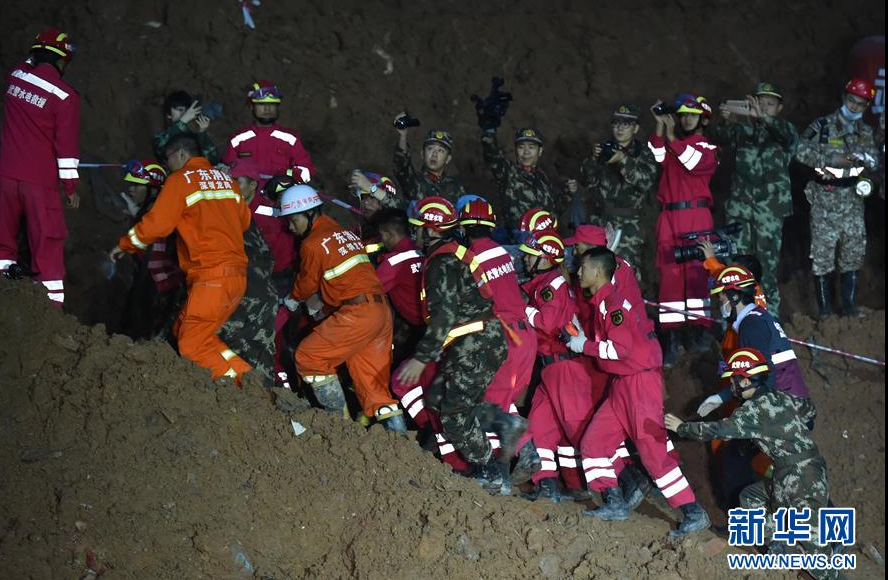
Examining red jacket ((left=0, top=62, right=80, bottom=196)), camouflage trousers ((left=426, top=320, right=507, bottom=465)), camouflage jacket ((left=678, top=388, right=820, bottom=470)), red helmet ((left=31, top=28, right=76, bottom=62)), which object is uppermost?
red helmet ((left=31, top=28, right=76, bottom=62))

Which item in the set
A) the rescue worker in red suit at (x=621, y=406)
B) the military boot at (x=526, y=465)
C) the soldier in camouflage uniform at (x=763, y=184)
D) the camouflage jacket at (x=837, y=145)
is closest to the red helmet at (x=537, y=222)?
the rescue worker in red suit at (x=621, y=406)

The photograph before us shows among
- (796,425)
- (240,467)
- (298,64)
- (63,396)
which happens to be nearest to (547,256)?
(796,425)

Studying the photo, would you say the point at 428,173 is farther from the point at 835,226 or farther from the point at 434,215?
the point at 835,226

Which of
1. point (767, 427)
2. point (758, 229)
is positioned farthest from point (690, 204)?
point (767, 427)

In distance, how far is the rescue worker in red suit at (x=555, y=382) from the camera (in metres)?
10.2

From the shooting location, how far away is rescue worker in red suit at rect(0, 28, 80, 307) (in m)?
9.86

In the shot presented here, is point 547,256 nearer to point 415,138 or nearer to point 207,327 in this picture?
point 207,327

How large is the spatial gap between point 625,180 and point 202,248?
188 inches

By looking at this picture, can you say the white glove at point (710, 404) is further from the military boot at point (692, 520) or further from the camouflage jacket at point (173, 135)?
the camouflage jacket at point (173, 135)

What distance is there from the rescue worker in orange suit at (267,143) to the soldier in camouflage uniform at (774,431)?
4539 millimetres

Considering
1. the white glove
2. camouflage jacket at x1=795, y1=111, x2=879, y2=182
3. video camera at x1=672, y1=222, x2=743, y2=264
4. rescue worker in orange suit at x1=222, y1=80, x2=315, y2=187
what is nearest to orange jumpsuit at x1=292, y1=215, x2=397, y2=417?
rescue worker in orange suit at x1=222, y1=80, x2=315, y2=187

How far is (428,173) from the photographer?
1178 centimetres

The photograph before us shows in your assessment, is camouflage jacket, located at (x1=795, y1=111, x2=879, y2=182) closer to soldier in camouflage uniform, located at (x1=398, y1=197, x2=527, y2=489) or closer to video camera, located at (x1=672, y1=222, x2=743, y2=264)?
video camera, located at (x1=672, y1=222, x2=743, y2=264)

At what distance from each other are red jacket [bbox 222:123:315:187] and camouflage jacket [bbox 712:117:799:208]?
4.67 m
